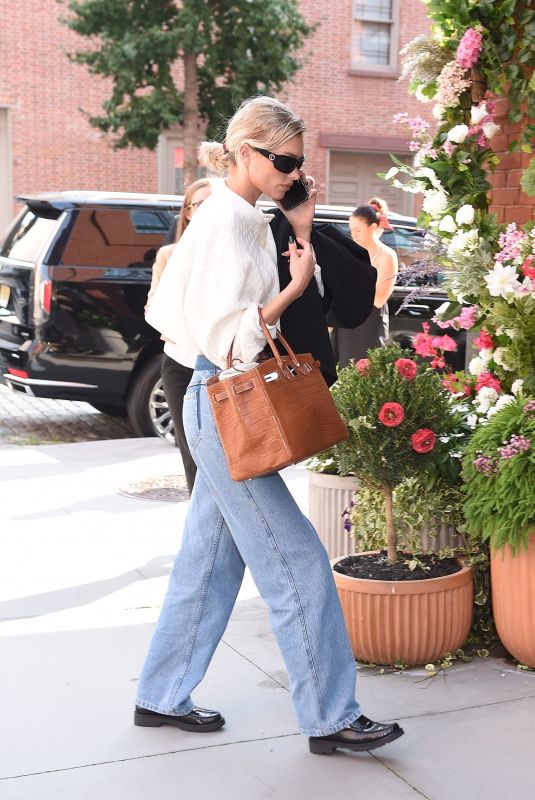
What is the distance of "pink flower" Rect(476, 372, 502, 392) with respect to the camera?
464cm

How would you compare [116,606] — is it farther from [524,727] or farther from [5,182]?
[5,182]

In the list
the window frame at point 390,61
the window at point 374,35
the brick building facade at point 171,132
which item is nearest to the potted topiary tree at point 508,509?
the brick building facade at point 171,132

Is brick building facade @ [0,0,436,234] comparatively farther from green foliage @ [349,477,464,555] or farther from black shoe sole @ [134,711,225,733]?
black shoe sole @ [134,711,225,733]

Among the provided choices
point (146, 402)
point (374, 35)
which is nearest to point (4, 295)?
point (146, 402)

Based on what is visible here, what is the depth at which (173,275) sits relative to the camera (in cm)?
337

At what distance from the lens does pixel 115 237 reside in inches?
369

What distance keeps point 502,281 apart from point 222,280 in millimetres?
1536

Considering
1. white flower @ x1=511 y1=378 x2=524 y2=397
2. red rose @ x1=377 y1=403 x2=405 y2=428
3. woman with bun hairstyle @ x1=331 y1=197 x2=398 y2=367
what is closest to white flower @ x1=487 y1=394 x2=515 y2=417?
white flower @ x1=511 y1=378 x2=524 y2=397

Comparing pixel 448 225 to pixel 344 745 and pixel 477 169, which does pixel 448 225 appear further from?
pixel 344 745

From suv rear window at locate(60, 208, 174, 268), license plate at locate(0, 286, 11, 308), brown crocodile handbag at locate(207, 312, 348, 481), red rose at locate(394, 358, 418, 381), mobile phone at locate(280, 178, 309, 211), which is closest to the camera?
brown crocodile handbag at locate(207, 312, 348, 481)

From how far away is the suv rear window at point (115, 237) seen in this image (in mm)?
9203

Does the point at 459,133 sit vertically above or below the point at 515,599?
above

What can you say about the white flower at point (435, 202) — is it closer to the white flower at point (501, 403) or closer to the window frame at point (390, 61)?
the white flower at point (501, 403)

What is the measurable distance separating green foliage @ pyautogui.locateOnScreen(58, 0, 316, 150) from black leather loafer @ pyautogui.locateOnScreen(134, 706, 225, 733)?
46.5 feet
